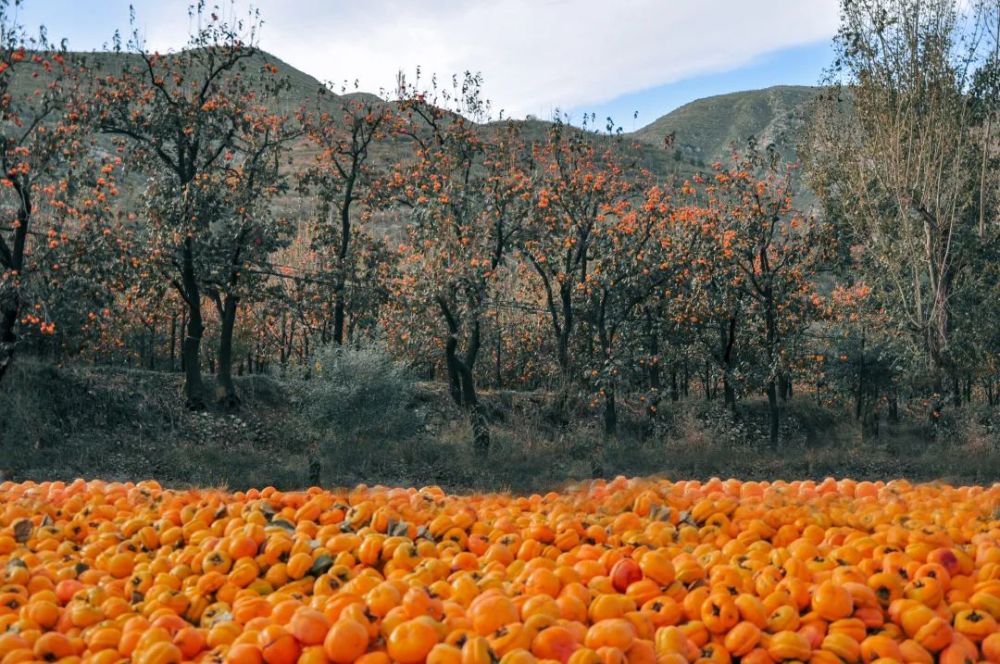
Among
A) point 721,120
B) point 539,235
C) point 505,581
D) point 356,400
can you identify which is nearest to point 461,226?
point 539,235

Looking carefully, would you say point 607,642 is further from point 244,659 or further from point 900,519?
point 900,519

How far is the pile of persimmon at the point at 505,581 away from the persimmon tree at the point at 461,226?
7.95 metres

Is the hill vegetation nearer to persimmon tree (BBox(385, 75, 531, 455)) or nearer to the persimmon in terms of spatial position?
persimmon tree (BBox(385, 75, 531, 455))

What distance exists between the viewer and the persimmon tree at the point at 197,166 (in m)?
13.4

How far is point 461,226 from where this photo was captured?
13.2 m

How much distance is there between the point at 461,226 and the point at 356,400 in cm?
393

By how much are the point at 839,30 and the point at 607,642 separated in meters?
Answer: 15.8

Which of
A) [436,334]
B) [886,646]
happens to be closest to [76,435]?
[436,334]

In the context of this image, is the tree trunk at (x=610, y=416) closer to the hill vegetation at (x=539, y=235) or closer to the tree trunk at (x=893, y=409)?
the hill vegetation at (x=539, y=235)

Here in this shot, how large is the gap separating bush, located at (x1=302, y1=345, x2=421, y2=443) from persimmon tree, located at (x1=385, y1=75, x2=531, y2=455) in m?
1.63

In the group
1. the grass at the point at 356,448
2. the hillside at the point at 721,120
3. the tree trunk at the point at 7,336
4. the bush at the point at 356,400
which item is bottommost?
the grass at the point at 356,448

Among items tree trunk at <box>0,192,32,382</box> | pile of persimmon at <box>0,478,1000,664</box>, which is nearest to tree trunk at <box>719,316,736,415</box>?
pile of persimmon at <box>0,478,1000,664</box>

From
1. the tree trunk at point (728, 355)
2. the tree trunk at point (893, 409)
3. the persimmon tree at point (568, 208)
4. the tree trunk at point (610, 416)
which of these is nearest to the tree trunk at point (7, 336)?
the persimmon tree at point (568, 208)

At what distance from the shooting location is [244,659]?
242 centimetres
